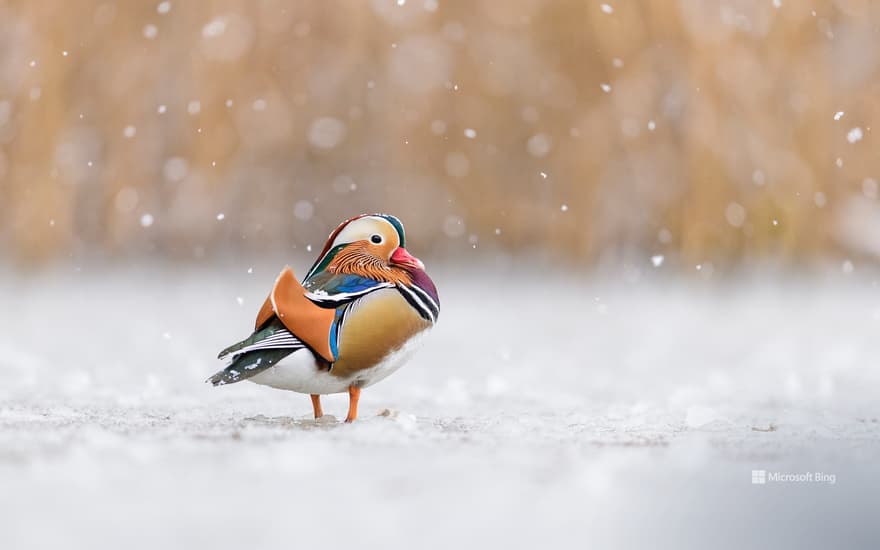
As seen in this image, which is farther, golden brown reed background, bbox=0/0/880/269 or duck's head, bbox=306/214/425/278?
golden brown reed background, bbox=0/0/880/269

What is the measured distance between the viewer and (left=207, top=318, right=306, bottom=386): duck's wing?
1.64 metres

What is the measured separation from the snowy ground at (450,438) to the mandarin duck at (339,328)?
0.09m

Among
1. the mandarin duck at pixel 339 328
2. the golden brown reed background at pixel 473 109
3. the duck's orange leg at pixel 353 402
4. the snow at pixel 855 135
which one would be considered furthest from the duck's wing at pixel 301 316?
the snow at pixel 855 135

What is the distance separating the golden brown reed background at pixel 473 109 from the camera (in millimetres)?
3607

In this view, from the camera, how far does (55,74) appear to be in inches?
141

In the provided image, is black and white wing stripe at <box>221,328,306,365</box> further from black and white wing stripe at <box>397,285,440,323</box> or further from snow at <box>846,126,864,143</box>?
snow at <box>846,126,864,143</box>

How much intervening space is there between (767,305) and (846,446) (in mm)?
2369

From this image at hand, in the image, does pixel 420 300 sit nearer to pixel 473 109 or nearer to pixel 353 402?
pixel 353 402

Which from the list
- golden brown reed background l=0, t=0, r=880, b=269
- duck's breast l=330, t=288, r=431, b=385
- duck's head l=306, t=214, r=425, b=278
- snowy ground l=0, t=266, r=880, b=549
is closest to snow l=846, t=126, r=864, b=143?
golden brown reed background l=0, t=0, r=880, b=269

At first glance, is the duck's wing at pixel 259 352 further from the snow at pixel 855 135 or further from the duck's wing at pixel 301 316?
the snow at pixel 855 135

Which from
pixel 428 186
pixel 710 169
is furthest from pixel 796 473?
pixel 428 186

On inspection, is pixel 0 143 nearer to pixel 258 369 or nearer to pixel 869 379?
pixel 258 369

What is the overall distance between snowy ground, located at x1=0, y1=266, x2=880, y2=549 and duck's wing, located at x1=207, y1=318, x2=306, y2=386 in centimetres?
10

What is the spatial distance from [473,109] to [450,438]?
2286 millimetres
